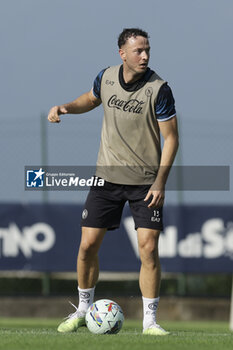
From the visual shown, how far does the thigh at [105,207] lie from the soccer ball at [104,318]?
2.27 feet

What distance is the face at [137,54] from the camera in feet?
23.4

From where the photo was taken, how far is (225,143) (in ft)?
42.7

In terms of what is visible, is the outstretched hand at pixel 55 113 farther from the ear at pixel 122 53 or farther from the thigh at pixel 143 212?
the thigh at pixel 143 212

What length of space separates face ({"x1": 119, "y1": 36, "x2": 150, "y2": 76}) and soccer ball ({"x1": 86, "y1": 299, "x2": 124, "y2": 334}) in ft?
6.42

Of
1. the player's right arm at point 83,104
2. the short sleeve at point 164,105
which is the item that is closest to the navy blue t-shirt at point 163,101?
the short sleeve at point 164,105

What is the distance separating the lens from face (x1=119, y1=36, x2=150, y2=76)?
7145 millimetres

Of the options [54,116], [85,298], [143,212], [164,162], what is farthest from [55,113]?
[85,298]

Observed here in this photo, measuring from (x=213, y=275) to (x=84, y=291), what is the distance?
575 cm

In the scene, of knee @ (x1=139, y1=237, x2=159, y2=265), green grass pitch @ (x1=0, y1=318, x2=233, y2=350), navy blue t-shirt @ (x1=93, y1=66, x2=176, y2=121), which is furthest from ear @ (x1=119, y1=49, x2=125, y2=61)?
green grass pitch @ (x1=0, y1=318, x2=233, y2=350)

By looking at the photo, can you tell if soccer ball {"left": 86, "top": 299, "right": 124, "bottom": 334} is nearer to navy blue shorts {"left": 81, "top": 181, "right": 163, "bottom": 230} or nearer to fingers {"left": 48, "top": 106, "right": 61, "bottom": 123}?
navy blue shorts {"left": 81, "top": 181, "right": 163, "bottom": 230}

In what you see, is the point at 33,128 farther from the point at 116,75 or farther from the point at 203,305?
the point at 116,75

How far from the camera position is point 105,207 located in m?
7.39

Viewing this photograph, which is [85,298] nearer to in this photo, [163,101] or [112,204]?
[112,204]

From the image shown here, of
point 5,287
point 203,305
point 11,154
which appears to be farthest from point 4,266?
point 203,305
